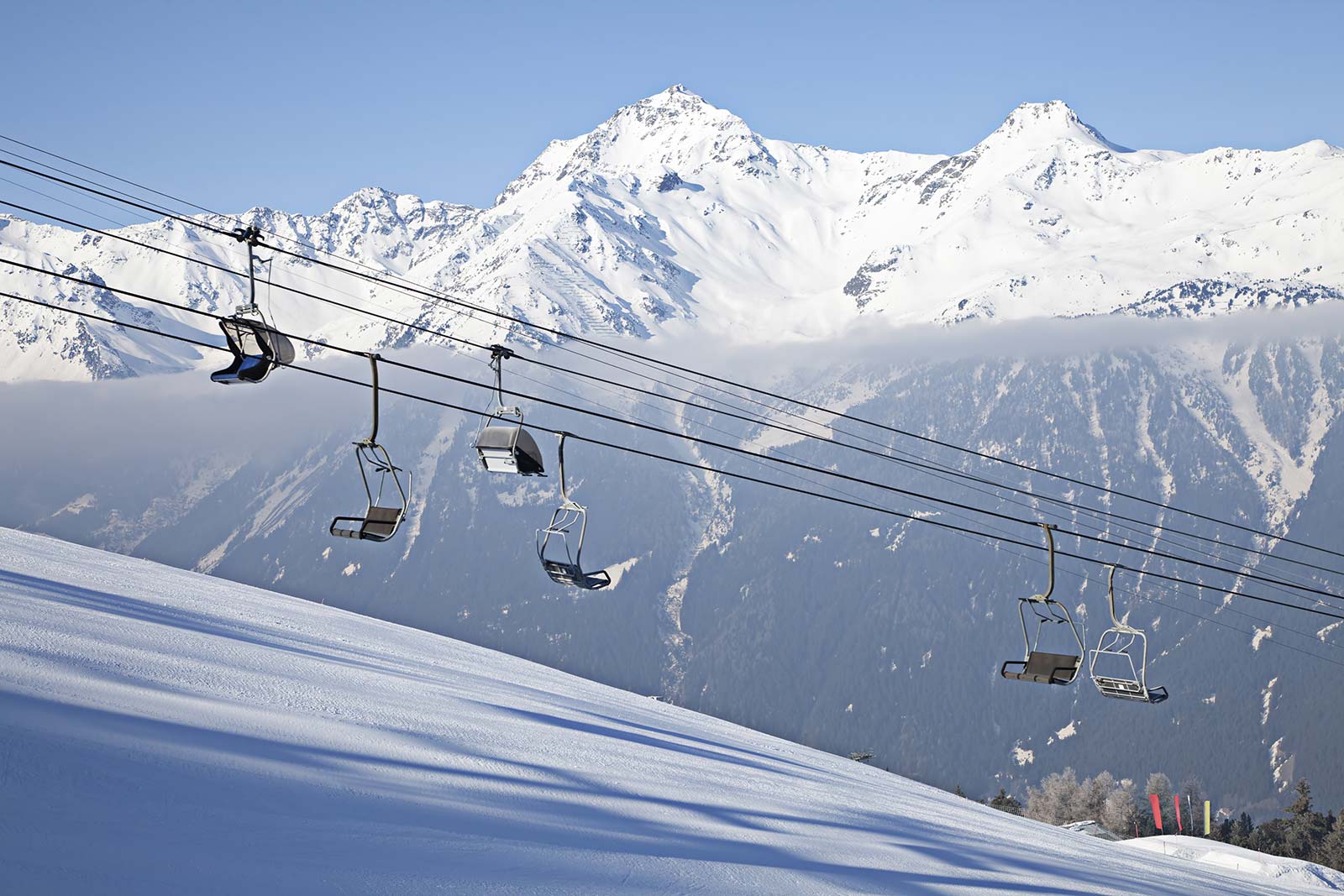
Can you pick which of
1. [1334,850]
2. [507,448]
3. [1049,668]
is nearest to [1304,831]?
[1334,850]

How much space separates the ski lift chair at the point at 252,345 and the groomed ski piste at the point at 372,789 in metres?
3.43

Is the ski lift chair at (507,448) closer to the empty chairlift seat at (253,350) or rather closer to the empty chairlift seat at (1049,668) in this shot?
the empty chairlift seat at (253,350)

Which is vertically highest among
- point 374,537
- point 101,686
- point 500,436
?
point 500,436

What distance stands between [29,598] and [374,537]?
5.18 m

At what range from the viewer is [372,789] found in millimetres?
11055

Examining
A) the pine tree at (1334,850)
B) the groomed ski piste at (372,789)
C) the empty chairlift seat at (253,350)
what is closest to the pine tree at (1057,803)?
the pine tree at (1334,850)

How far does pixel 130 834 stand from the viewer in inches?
333

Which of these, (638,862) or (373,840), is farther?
(638,862)

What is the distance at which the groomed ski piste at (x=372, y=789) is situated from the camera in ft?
28.7

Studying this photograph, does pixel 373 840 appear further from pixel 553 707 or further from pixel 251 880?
pixel 553 707

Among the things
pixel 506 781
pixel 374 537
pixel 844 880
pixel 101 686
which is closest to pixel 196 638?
pixel 374 537

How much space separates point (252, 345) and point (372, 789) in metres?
5.86

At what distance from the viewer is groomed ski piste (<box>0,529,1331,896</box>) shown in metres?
8.76

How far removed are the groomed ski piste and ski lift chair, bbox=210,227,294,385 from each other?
3.43 meters
